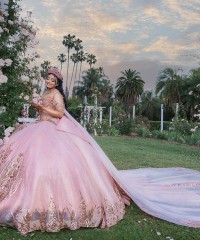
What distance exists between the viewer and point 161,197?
643 cm

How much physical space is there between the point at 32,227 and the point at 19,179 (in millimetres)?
609

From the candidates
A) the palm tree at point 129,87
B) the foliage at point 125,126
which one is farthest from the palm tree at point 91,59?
the foliage at point 125,126

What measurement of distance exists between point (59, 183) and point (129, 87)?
61747 millimetres

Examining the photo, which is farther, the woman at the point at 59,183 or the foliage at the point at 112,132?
the foliage at the point at 112,132

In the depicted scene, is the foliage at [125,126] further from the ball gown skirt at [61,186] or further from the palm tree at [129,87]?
the palm tree at [129,87]

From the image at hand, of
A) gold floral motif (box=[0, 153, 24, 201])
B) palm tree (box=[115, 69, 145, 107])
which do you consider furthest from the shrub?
palm tree (box=[115, 69, 145, 107])

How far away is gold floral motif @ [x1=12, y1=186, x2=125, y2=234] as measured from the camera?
484cm

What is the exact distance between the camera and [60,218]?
4914 mm

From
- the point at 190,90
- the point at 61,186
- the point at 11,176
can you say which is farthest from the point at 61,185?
the point at 190,90

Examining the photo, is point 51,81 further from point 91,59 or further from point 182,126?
point 91,59

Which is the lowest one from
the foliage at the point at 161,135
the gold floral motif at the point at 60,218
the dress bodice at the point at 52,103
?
the foliage at the point at 161,135

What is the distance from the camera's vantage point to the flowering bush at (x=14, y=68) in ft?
17.3

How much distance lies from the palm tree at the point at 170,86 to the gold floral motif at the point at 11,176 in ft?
148

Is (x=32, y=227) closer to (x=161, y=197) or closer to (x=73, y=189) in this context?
(x=73, y=189)
